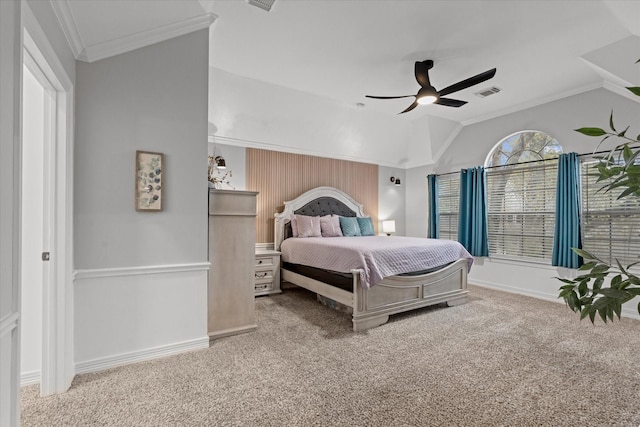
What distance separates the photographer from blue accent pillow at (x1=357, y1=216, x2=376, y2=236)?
19.0 feet

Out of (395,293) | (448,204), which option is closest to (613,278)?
(395,293)

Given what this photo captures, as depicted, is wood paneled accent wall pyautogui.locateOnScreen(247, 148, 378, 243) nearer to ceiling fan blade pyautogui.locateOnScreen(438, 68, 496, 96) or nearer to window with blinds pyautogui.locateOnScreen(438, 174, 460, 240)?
window with blinds pyautogui.locateOnScreen(438, 174, 460, 240)

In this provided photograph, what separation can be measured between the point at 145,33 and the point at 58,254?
169cm

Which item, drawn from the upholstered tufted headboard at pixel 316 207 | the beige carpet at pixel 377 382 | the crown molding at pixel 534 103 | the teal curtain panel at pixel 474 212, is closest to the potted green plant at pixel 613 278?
the beige carpet at pixel 377 382

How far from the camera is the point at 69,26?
2.08m

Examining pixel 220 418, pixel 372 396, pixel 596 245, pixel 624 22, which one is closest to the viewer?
pixel 220 418

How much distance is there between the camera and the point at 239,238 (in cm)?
307

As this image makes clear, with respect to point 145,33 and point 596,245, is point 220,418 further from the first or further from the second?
point 596,245

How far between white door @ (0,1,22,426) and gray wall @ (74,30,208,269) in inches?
44.4

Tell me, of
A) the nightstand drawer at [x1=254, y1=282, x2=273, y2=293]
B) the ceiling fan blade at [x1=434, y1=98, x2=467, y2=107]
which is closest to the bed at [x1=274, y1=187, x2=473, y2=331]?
the nightstand drawer at [x1=254, y1=282, x2=273, y2=293]

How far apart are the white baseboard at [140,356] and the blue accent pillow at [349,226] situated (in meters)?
3.12

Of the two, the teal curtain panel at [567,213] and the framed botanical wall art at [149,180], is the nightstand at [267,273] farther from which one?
the teal curtain panel at [567,213]

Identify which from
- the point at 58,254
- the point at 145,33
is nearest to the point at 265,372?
the point at 58,254

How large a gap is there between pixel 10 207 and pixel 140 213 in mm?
1294
